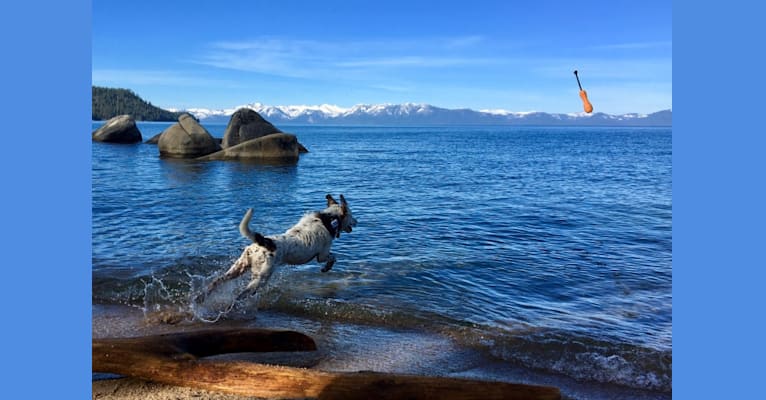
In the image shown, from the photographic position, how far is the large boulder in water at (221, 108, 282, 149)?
39403 mm

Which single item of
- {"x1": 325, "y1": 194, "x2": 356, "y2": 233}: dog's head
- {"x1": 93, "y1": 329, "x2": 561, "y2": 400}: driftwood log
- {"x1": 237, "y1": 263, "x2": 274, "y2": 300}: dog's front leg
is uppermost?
{"x1": 325, "y1": 194, "x2": 356, "y2": 233}: dog's head

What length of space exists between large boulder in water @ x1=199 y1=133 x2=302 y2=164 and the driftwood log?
31473mm

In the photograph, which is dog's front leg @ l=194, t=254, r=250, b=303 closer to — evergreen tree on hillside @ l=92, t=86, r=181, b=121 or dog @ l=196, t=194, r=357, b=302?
dog @ l=196, t=194, r=357, b=302

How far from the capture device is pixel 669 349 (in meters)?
7.42

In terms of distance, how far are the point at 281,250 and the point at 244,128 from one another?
3380 cm

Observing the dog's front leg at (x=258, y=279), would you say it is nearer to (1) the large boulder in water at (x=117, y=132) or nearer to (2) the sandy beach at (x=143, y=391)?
(2) the sandy beach at (x=143, y=391)

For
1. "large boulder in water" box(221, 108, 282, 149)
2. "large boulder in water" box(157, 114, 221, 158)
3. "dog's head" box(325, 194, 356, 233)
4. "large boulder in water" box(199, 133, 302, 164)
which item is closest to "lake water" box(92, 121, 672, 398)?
"dog's head" box(325, 194, 356, 233)

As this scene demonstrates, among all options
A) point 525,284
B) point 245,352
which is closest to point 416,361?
point 245,352

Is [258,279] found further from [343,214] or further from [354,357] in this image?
[343,214]

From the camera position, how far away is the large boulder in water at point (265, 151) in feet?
118

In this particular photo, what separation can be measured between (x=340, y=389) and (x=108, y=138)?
54.5 metres

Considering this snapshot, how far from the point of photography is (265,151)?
3694 cm

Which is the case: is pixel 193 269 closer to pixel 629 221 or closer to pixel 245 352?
pixel 245 352

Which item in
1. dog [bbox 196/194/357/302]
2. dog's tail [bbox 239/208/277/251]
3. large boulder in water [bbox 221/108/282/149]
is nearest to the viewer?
dog's tail [bbox 239/208/277/251]
